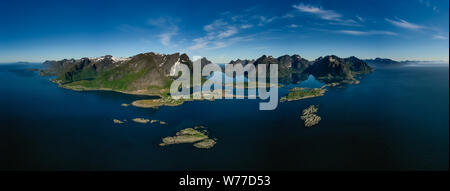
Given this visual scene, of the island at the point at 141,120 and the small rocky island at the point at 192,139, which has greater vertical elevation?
the island at the point at 141,120

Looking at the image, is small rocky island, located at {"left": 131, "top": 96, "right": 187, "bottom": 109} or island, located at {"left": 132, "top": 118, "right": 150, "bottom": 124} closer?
island, located at {"left": 132, "top": 118, "right": 150, "bottom": 124}

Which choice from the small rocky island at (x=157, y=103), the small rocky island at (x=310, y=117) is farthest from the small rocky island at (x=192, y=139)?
the small rocky island at (x=157, y=103)

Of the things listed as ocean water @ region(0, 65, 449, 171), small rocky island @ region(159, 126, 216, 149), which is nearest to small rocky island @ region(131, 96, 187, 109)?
ocean water @ region(0, 65, 449, 171)

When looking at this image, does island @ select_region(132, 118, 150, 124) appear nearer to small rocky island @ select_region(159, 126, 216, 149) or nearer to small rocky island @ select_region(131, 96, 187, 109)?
small rocky island @ select_region(159, 126, 216, 149)

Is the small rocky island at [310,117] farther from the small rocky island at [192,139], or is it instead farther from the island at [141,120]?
the island at [141,120]

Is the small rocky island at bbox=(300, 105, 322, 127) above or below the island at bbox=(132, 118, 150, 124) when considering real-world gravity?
above

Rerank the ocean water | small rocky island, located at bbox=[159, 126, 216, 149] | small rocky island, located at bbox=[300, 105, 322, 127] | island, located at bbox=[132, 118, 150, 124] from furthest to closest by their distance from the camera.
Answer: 1. island, located at bbox=[132, 118, 150, 124]
2. small rocky island, located at bbox=[300, 105, 322, 127]
3. small rocky island, located at bbox=[159, 126, 216, 149]
4. the ocean water
